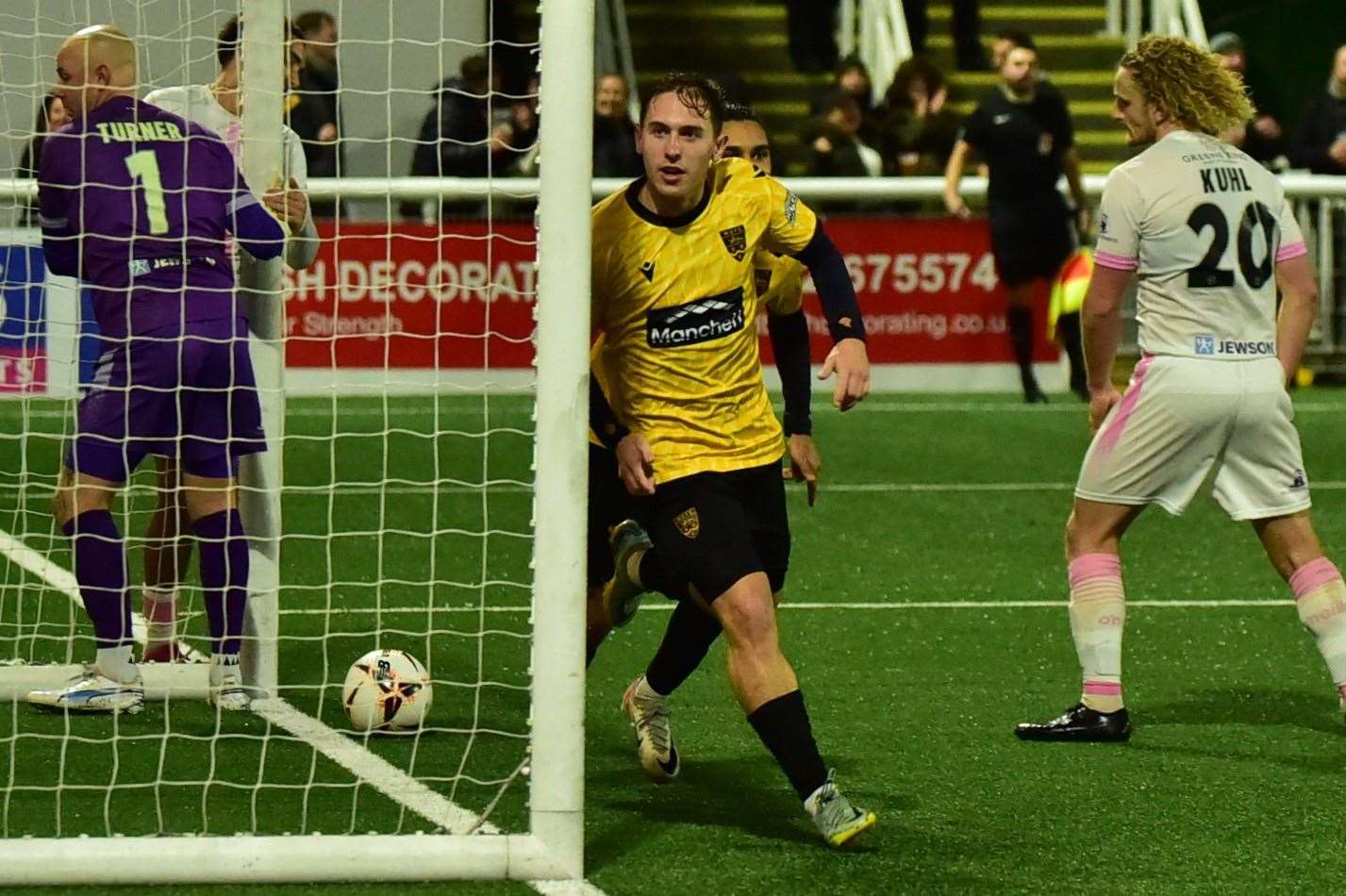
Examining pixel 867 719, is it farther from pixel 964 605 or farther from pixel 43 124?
pixel 43 124


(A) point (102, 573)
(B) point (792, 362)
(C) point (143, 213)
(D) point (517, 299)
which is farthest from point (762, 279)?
(D) point (517, 299)

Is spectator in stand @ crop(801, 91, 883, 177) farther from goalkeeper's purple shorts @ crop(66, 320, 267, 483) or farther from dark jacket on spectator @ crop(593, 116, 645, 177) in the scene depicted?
goalkeeper's purple shorts @ crop(66, 320, 267, 483)

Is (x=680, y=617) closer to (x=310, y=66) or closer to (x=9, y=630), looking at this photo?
(x=9, y=630)

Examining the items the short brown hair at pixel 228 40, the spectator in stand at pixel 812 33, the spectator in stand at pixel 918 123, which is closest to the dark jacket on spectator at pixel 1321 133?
the spectator in stand at pixel 918 123

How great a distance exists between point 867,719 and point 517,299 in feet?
26.6

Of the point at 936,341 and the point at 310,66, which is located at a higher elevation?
the point at 310,66

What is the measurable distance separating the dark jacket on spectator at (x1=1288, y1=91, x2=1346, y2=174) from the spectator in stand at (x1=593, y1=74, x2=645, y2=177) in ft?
15.7

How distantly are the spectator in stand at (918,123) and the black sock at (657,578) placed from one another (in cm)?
1132

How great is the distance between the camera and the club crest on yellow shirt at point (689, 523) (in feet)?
17.6

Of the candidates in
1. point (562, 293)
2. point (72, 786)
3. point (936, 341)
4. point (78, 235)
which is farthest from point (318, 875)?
point (936, 341)

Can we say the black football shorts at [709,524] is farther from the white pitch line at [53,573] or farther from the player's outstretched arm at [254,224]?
the white pitch line at [53,573]

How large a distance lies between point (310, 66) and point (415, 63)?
1545 millimetres

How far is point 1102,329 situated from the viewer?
6273 mm

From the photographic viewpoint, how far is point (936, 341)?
1532 cm
